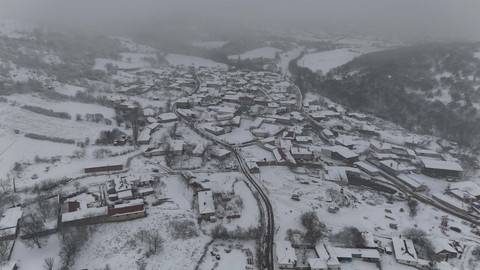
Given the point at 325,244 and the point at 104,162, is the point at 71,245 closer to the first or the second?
the point at 104,162

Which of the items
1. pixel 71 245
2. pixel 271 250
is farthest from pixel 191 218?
pixel 71 245

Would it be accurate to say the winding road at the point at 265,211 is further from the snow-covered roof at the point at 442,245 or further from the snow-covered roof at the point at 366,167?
the snow-covered roof at the point at 366,167

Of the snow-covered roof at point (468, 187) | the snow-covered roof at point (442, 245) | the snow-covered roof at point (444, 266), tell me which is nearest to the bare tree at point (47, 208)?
the snow-covered roof at point (444, 266)

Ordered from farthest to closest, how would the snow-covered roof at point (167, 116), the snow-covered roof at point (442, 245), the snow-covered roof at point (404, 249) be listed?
the snow-covered roof at point (167, 116) < the snow-covered roof at point (442, 245) < the snow-covered roof at point (404, 249)

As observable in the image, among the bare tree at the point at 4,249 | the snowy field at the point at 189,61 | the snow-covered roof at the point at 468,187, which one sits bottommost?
the bare tree at the point at 4,249

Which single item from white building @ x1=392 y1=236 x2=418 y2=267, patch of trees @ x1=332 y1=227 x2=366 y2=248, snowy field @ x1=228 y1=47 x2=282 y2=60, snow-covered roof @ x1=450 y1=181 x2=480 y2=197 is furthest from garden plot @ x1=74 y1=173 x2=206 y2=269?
snowy field @ x1=228 y1=47 x2=282 y2=60

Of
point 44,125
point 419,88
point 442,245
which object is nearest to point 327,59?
point 419,88
